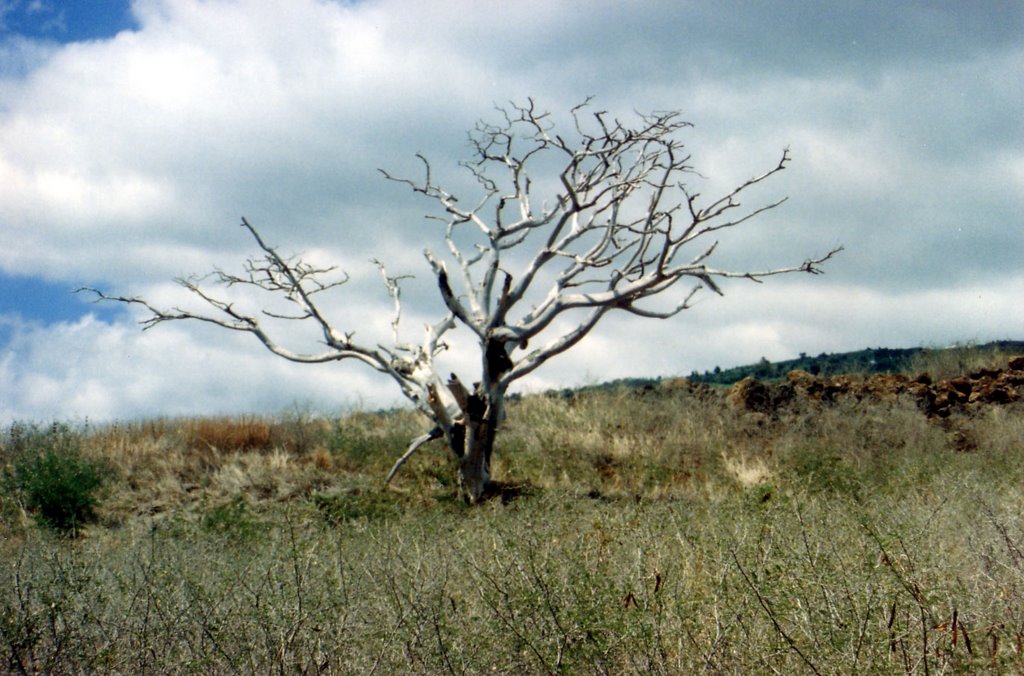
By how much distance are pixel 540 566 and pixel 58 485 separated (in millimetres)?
10586

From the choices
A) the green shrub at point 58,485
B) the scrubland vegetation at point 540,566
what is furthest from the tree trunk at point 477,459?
the green shrub at point 58,485

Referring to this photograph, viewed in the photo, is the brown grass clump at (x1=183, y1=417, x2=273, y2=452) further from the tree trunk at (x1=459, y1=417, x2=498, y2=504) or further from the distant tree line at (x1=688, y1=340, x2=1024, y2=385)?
the distant tree line at (x1=688, y1=340, x2=1024, y2=385)

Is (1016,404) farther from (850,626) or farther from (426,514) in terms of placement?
(850,626)

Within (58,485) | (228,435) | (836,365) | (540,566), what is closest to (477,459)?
(228,435)

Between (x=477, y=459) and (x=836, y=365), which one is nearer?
(x=477, y=459)

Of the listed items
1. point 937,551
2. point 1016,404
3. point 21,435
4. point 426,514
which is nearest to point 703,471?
point 426,514

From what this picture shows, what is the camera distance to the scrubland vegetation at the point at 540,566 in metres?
4.82

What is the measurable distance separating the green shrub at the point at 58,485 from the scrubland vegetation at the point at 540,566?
0.05 m

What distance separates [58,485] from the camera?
13711 mm

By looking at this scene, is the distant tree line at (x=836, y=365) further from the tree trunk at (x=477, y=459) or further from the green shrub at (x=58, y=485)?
the green shrub at (x=58, y=485)

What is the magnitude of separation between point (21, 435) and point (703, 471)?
1310 cm

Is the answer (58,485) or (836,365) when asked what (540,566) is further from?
(836,365)

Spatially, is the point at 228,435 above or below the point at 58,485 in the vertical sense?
above

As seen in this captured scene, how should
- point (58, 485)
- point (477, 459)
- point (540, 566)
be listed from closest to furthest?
point (540, 566), point (58, 485), point (477, 459)
